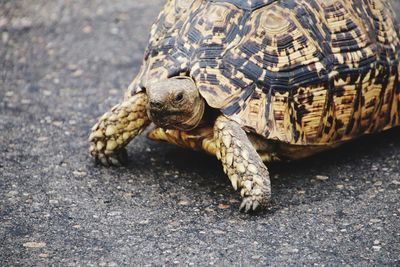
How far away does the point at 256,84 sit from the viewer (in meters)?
4.37

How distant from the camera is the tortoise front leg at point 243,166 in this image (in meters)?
4.15

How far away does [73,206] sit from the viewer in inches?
171

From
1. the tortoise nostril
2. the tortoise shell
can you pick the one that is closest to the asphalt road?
the tortoise shell

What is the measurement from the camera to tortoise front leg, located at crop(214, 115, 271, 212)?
415 cm

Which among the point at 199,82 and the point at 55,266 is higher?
the point at 199,82

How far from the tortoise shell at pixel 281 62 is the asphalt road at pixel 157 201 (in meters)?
0.36

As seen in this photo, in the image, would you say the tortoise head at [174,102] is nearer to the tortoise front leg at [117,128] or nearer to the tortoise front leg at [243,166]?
the tortoise front leg at [243,166]

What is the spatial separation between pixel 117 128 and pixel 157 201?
2.10 ft

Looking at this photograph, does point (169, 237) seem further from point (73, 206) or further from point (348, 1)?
point (348, 1)

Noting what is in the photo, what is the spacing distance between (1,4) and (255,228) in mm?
5273

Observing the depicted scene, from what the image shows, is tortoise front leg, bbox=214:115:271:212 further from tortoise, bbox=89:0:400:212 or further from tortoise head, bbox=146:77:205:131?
tortoise head, bbox=146:77:205:131

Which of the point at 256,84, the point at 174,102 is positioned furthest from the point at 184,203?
the point at 256,84

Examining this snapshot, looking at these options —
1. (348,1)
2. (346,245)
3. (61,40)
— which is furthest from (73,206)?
(61,40)

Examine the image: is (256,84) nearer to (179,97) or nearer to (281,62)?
(281,62)
